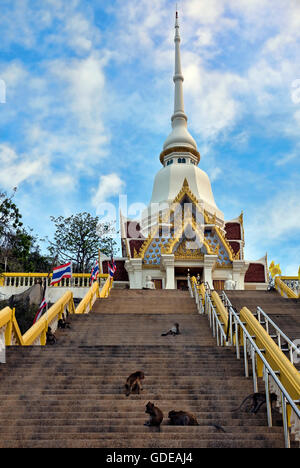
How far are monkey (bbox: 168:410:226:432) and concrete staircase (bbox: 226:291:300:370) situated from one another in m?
6.04

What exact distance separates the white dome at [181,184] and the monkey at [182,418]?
A: 2644 centimetres

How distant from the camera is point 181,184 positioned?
1323 inches

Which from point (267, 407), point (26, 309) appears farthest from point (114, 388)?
point (26, 309)

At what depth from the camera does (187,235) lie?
25812 millimetres

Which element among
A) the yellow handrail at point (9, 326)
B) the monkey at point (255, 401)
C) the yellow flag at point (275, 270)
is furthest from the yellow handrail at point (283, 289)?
the monkey at point (255, 401)

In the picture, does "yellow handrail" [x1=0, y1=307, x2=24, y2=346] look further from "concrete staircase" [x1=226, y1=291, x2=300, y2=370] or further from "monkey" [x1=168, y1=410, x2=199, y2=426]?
"concrete staircase" [x1=226, y1=291, x2=300, y2=370]

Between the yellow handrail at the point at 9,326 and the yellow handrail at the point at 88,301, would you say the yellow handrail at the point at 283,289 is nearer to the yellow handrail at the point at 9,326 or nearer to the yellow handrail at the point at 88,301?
the yellow handrail at the point at 88,301

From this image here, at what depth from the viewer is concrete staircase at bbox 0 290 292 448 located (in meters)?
5.68

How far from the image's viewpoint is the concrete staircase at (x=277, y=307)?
1265 cm

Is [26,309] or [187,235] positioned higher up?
[187,235]

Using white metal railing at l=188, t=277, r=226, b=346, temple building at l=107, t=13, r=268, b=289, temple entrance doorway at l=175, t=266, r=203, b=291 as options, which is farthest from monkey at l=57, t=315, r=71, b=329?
temple entrance doorway at l=175, t=266, r=203, b=291

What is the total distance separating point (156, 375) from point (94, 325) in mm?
5031

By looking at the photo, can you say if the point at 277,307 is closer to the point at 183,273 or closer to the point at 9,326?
the point at 9,326
